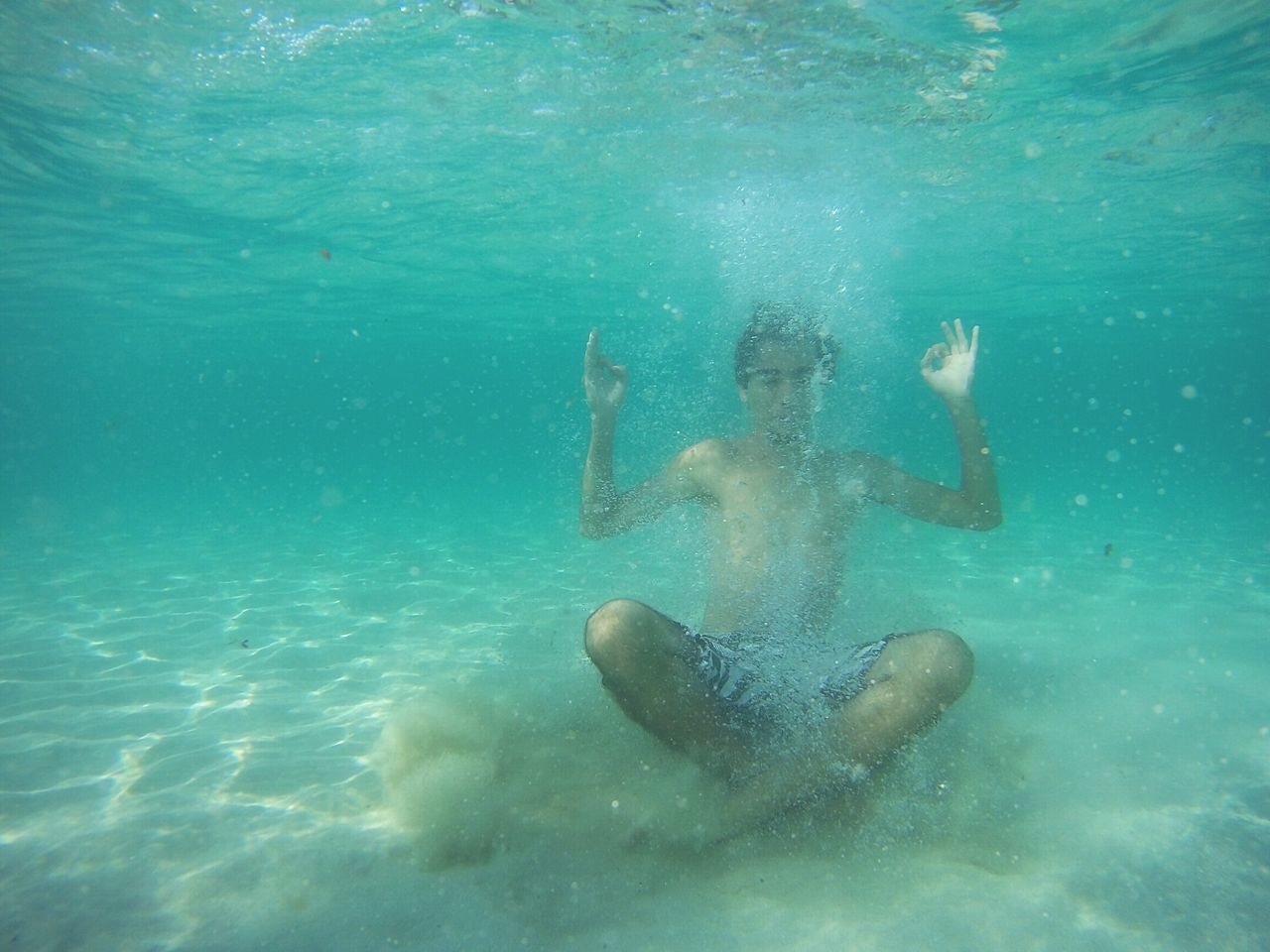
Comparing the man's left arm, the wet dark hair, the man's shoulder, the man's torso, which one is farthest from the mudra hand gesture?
the man's shoulder

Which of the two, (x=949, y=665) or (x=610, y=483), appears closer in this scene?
(x=949, y=665)

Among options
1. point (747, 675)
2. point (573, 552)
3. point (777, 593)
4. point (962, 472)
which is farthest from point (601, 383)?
point (573, 552)

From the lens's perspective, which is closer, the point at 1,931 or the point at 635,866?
the point at 1,931

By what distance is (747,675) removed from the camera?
4234mm

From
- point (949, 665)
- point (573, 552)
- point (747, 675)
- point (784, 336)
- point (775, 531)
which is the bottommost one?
point (573, 552)

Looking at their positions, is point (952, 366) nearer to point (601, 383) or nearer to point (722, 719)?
point (601, 383)

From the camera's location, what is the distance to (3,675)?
7984mm

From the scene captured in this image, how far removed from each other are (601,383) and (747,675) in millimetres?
2769

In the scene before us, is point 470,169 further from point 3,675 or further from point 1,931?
point 1,931

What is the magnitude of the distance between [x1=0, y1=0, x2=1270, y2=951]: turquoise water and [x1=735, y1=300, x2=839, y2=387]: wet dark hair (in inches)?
34.9

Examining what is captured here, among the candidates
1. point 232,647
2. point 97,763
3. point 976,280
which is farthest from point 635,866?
point 976,280

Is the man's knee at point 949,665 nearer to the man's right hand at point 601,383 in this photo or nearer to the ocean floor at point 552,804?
the ocean floor at point 552,804

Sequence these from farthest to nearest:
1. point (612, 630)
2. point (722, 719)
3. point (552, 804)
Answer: point (552, 804)
point (722, 719)
point (612, 630)

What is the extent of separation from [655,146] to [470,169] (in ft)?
16.1
